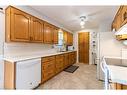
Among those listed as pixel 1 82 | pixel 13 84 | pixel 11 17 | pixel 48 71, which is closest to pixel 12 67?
Answer: pixel 13 84

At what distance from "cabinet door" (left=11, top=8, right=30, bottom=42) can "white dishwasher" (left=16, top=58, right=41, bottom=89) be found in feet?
2.05

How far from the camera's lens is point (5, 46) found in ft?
7.32

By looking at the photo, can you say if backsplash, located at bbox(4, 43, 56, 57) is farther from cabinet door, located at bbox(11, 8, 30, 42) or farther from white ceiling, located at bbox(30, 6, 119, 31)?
white ceiling, located at bbox(30, 6, 119, 31)

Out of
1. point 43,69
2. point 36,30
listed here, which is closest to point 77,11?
point 36,30

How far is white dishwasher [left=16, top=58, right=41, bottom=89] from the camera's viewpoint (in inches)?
75.0

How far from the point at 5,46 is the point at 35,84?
3.75ft

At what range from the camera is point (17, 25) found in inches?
88.0

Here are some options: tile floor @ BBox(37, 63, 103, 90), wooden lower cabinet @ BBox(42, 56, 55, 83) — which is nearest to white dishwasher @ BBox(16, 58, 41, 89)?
wooden lower cabinet @ BBox(42, 56, 55, 83)

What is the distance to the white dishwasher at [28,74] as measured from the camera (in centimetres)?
191

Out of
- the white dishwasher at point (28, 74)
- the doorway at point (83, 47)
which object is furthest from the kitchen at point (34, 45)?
the doorway at point (83, 47)

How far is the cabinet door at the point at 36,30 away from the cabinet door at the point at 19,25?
0.17 m

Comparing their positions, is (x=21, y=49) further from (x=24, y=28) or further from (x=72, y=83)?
(x=72, y=83)

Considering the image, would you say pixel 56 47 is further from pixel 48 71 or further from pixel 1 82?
pixel 1 82

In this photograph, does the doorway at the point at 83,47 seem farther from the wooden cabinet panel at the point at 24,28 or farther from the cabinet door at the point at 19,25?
the cabinet door at the point at 19,25
